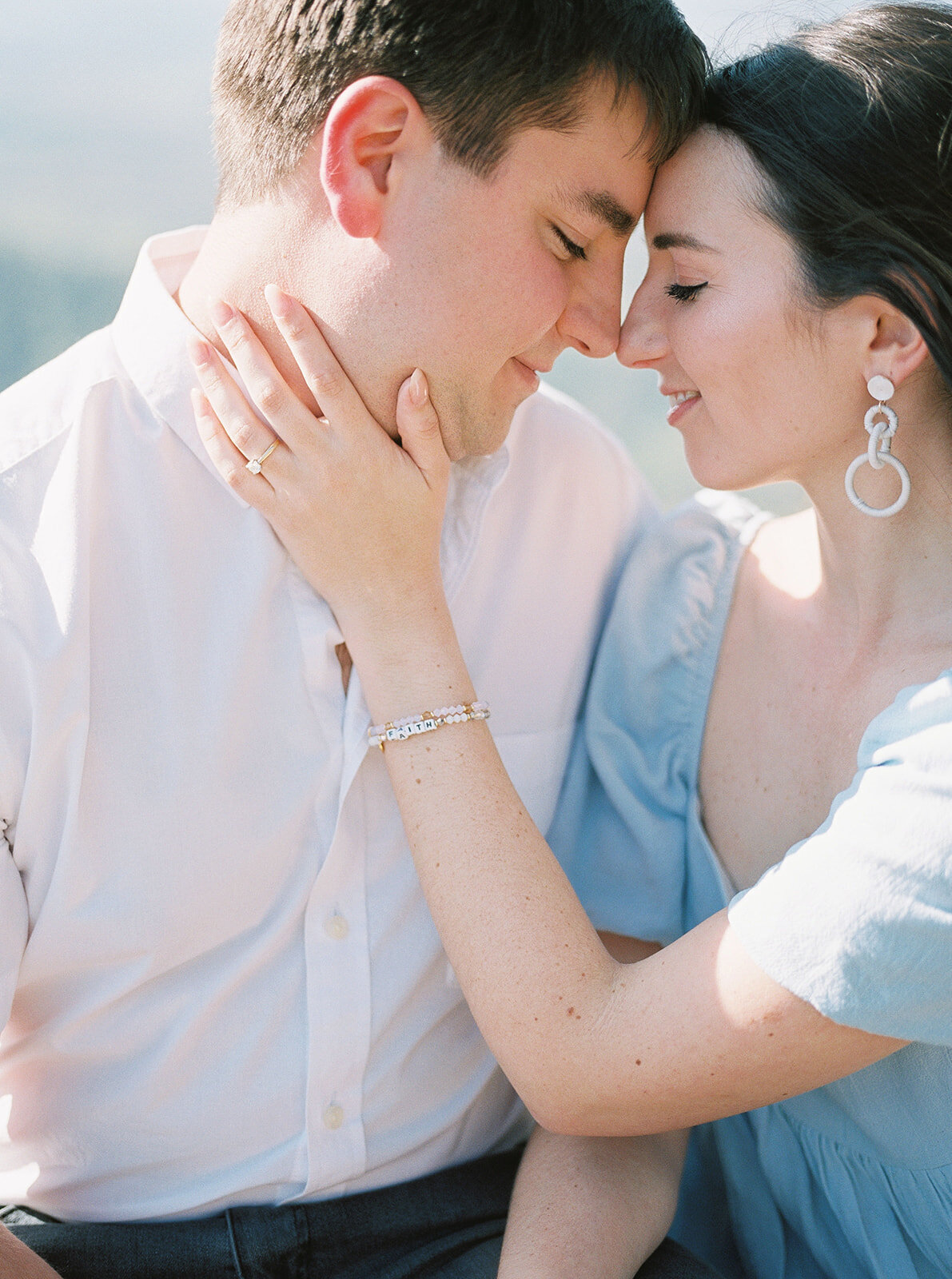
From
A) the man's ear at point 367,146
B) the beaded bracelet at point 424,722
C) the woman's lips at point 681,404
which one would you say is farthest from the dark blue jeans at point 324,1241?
the man's ear at point 367,146

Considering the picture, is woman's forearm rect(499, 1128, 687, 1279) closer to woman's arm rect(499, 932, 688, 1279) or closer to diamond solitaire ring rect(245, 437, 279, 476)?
woman's arm rect(499, 932, 688, 1279)

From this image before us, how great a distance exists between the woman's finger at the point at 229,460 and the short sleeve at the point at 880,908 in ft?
2.48

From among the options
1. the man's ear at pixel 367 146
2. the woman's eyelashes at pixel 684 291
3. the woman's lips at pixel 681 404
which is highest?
the man's ear at pixel 367 146

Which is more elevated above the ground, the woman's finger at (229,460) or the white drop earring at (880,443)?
the woman's finger at (229,460)

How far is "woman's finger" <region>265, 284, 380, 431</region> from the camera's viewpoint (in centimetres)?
134

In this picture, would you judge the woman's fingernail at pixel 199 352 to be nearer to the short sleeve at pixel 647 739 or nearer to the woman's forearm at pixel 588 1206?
the short sleeve at pixel 647 739

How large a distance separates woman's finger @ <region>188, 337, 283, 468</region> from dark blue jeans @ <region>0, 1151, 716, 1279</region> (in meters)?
0.94

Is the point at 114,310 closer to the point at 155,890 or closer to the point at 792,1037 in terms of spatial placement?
the point at 155,890

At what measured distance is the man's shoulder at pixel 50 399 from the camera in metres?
1.32

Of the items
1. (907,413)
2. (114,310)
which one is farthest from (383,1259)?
(114,310)

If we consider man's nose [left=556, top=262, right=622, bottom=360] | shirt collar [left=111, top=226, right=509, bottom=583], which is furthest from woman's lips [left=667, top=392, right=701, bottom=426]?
shirt collar [left=111, top=226, right=509, bottom=583]

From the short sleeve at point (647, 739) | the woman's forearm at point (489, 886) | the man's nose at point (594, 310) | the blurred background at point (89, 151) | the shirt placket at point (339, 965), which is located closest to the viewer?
the woman's forearm at point (489, 886)

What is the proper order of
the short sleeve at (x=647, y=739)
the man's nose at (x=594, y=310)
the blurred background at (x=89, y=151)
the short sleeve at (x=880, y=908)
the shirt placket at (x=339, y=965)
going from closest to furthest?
the short sleeve at (x=880, y=908) → the shirt placket at (x=339, y=965) → the man's nose at (x=594, y=310) → the short sleeve at (x=647, y=739) → the blurred background at (x=89, y=151)

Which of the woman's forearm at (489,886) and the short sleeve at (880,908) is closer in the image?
the short sleeve at (880,908)
